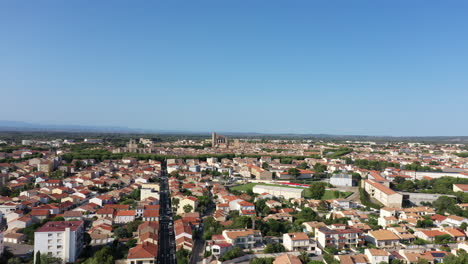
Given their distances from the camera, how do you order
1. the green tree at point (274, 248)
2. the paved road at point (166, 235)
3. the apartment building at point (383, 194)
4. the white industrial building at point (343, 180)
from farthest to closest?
the white industrial building at point (343, 180) → the apartment building at point (383, 194) → the green tree at point (274, 248) → the paved road at point (166, 235)

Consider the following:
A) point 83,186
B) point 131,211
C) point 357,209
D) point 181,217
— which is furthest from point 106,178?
point 357,209

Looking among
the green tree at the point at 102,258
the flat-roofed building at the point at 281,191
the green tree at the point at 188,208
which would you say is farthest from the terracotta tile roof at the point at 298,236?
the flat-roofed building at the point at 281,191

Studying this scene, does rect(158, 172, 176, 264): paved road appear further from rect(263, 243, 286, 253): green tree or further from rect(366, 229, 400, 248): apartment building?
rect(366, 229, 400, 248): apartment building

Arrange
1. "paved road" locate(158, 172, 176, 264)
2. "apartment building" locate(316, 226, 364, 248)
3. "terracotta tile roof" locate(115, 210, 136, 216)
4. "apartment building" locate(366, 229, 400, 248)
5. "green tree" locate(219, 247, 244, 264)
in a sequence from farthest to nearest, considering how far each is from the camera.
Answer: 1. "terracotta tile roof" locate(115, 210, 136, 216)
2. "apartment building" locate(366, 229, 400, 248)
3. "apartment building" locate(316, 226, 364, 248)
4. "paved road" locate(158, 172, 176, 264)
5. "green tree" locate(219, 247, 244, 264)

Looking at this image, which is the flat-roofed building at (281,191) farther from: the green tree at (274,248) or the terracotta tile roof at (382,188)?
the green tree at (274,248)

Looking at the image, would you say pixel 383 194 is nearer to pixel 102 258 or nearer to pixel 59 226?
pixel 102 258

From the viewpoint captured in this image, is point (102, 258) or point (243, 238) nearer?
point (102, 258)

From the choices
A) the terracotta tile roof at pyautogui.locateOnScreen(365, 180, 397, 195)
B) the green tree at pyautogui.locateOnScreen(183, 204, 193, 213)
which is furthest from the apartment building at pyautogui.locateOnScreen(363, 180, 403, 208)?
the green tree at pyautogui.locateOnScreen(183, 204, 193, 213)

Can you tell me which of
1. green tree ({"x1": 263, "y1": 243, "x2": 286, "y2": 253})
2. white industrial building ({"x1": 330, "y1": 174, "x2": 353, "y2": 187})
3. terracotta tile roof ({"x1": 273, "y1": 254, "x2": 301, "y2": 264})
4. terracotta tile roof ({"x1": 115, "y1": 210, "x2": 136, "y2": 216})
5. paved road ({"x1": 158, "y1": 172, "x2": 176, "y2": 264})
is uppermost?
white industrial building ({"x1": 330, "y1": 174, "x2": 353, "y2": 187})

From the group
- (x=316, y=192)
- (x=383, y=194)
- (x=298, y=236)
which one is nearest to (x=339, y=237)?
(x=298, y=236)
